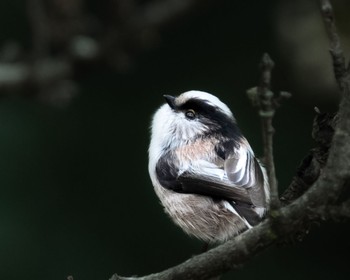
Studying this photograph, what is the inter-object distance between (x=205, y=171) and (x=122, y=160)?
2.64 metres

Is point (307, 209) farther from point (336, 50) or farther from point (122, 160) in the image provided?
point (122, 160)

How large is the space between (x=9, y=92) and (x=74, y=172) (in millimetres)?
1926

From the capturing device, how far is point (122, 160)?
6938mm

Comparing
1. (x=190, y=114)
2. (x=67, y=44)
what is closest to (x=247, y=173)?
(x=190, y=114)

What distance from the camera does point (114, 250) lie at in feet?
22.2

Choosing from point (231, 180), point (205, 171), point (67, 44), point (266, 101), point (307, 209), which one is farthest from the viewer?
point (67, 44)

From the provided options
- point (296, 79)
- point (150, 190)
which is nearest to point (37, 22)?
point (296, 79)

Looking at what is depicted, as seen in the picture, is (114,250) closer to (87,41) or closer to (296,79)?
(296,79)

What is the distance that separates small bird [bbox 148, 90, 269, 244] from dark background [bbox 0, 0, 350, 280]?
181cm

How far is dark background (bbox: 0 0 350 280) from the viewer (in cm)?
659

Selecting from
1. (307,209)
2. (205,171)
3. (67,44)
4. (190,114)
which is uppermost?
(67,44)

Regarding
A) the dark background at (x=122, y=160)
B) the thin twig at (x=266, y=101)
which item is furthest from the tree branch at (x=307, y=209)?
the dark background at (x=122, y=160)

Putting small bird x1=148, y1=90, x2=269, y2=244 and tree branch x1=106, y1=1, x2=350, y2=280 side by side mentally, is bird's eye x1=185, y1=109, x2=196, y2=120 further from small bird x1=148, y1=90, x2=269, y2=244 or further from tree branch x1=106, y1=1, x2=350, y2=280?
tree branch x1=106, y1=1, x2=350, y2=280

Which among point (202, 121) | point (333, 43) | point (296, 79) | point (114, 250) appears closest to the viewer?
point (333, 43)
